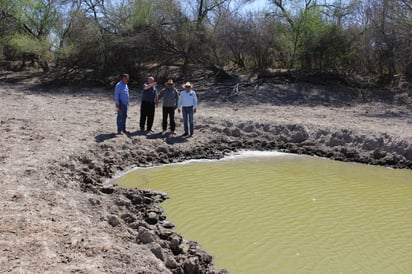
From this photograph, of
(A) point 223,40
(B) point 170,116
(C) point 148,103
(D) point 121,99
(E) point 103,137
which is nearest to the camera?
(E) point 103,137

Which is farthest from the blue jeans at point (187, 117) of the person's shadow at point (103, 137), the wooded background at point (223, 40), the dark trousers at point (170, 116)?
the wooded background at point (223, 40)

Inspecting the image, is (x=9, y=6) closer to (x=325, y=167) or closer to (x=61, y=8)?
(x=61, y=8)

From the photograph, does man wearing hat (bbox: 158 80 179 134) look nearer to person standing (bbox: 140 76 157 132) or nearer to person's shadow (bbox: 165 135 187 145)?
person standing (bbox: 140 76 157 132)

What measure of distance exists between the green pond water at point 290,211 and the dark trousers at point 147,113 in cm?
195

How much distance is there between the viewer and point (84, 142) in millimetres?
11109

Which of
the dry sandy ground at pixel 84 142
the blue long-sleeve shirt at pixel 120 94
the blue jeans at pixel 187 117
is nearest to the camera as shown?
the dry sandy ground at pixel 84 142

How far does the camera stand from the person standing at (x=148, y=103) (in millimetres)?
12482

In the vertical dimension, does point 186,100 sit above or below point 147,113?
above

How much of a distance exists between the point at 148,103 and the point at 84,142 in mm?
2223

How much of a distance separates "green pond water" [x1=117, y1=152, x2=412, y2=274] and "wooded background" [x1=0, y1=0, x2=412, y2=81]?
1038 centimetres

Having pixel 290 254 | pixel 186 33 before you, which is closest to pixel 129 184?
pixel 290 254

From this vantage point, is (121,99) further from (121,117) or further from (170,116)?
(170,116)

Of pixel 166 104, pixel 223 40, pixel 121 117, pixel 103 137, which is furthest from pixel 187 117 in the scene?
pixel 223 40

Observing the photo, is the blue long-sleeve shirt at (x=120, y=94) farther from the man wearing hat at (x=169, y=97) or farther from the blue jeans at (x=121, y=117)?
the man wearing hat at (x=169, y=97)
